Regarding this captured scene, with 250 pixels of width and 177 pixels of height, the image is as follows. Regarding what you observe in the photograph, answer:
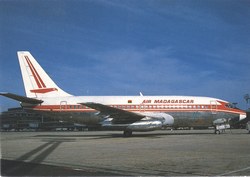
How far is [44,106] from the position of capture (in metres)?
30.2

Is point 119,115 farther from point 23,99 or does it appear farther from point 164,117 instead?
point 23,99

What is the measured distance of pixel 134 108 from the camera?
29312 mm

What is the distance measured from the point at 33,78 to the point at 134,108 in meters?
10.8

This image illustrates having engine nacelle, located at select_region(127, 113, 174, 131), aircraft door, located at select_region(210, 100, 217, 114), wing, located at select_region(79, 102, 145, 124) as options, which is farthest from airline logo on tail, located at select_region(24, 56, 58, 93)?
aircraft door, located at select_region(210, 100, 217, 114)

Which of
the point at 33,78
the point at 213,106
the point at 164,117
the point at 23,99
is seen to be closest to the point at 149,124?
the point at 164,117

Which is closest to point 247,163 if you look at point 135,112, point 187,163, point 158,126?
point 187,163

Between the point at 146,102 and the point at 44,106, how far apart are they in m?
10.1

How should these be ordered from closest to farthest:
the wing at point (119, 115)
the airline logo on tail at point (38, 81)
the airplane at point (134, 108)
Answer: the wing at point (119, 115)
the airplane at point (134, 108)
the airline logo on tail at point (38, 81)

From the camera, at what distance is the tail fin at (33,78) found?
102 feet

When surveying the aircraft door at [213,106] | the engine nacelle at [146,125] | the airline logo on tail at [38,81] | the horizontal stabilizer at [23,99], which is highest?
the airline logo on tail at [38,81]

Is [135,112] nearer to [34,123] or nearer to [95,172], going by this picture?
[95,172]

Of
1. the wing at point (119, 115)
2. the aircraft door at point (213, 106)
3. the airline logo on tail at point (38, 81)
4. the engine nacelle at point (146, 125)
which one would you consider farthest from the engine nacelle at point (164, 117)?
the airline logo on tail at point (38, 81)

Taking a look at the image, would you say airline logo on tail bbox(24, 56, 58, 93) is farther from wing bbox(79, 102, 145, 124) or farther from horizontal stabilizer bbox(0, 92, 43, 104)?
wing bbox(79, 102, 145, 124)

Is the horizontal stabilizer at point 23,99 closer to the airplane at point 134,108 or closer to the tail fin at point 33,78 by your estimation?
the airplane at point 134,108
